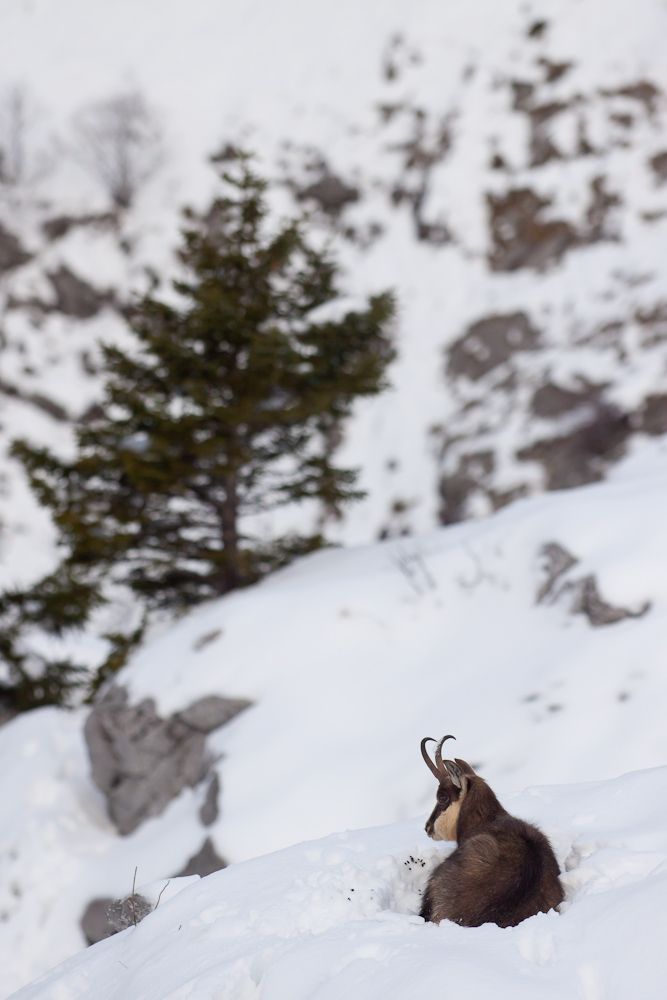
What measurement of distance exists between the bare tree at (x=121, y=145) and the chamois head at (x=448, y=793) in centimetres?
2949

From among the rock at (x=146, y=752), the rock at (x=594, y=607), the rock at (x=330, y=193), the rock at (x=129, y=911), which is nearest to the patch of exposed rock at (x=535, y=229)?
the rock at (x=330, y=193)

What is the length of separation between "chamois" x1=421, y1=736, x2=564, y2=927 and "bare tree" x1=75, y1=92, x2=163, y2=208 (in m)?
29.7

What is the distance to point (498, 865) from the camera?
89.4 inches

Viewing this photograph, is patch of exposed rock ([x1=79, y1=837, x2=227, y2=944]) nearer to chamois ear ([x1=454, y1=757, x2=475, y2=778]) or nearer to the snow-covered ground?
the snow-covered ground

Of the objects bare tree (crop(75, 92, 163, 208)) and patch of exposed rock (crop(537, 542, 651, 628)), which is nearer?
patch of exposed rock (crop(537, 542, 651, 628))

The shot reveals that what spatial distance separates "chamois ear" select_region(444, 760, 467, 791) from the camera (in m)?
2.65

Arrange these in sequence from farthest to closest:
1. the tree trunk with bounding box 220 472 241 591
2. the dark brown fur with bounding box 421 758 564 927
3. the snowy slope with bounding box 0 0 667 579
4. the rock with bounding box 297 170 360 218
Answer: the rock with bounding box 297 170 360 218
the snowy slope with bounding box 0 0 667 579
the tree trunk with bounding box 220 472 241 591
the dark brown fur with bounding box 421 758 564 927

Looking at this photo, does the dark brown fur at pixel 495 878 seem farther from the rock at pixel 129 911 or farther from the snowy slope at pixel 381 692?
the rock at pixel 129 911

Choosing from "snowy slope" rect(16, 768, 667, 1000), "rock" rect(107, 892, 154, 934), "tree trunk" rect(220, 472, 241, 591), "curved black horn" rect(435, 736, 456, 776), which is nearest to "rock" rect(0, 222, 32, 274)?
"tree trunk" rect(220, 472, 241, 591)

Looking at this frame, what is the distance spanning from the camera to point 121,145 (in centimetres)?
2666

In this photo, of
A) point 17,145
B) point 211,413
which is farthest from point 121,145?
point 211,413

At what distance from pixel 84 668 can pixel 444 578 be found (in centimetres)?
728

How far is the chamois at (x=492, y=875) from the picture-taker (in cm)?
214

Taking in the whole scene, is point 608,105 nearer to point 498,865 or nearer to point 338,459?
point 338,459
